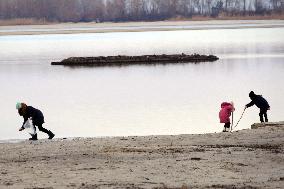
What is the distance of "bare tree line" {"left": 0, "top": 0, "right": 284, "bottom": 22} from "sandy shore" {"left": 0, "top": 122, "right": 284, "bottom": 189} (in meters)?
166

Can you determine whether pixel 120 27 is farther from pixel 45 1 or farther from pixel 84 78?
pixel 84 78

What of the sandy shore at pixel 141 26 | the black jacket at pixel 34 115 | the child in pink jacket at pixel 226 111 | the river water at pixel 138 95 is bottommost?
the sandy shore at pixel 141 26

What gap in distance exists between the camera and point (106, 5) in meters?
192

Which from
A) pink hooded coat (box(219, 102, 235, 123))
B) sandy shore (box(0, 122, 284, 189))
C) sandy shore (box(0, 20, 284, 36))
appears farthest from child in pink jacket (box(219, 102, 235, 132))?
sandy shore (box(0, 20, 284, 36))

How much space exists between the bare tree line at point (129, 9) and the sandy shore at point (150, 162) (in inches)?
6548

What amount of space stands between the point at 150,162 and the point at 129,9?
178m

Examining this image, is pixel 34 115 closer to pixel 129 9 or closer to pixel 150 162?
pixel 150 162

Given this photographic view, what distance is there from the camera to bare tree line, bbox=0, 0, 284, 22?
591ft

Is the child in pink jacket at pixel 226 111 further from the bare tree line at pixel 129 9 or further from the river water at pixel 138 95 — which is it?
the bare tree line at pixel 129 9

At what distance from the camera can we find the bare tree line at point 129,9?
591 ft

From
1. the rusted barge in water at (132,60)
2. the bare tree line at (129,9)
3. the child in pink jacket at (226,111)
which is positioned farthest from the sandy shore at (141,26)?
the child in pink jacket at (226,111)

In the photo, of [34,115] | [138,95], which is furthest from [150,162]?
[138,95]

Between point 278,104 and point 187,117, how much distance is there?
3839 millimetres

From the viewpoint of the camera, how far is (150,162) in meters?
11.3
